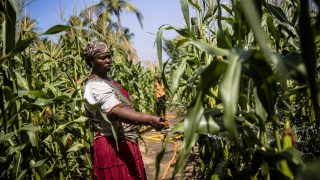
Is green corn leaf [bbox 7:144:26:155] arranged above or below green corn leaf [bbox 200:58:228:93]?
below

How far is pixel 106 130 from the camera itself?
1.85 m

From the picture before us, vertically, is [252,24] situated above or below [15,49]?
below

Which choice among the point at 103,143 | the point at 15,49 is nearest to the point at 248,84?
the point at 15,49

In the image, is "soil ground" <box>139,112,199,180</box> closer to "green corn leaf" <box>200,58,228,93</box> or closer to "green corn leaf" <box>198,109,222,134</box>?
"green corn leaf" <box>198,109,222,134</box>

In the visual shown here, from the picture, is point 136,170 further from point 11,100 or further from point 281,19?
point 281,19

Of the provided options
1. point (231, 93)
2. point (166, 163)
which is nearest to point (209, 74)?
point (231, 93)

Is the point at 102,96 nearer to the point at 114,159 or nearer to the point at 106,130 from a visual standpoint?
the point at 106,130

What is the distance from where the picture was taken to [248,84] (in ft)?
3.78

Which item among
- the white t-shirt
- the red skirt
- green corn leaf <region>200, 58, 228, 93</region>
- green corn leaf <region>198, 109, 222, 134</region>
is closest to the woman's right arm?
the white t-shirt

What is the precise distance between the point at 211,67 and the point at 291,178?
18.6 inches

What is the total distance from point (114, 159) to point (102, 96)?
1.47 feet

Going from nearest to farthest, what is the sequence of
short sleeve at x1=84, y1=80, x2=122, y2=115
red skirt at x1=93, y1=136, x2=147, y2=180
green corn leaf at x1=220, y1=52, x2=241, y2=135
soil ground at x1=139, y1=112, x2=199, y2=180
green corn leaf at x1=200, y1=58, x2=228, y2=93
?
green corn leaf at x1=220, y1=52, x2=241, y2=135 < green corn leaf at x1=200, y1=58, x2=228, y2=93 < short sleeve at x1=84, y1=80, x2=122, y2=115 < red skirt at x1=93, y1=136, x2=147, y2=180 < soil ground at x1=139, y1=112, x2=199, y2=180

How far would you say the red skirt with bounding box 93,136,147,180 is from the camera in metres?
1.85

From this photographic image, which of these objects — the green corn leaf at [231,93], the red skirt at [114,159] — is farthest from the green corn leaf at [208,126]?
the red skirt at [114,159]
